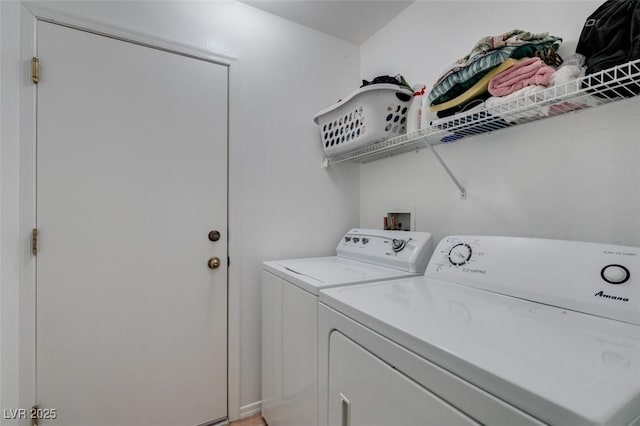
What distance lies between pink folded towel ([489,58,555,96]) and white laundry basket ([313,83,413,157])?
0.53m

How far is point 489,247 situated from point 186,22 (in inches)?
78.2

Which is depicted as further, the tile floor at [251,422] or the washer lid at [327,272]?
the tile floor at [251,422]

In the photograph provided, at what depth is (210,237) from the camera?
170cm

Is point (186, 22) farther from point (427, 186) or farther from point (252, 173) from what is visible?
point (427, 186)

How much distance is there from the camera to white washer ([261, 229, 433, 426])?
3.92 ft

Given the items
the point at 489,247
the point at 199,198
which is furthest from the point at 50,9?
the point at 489,247

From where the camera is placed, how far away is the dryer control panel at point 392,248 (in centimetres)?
144

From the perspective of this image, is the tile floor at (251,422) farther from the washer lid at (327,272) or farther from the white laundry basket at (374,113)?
the white laundry basket at (374,113)

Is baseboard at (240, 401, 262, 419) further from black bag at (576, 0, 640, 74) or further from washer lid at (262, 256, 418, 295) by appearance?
black bag at (576, 0, 640, 74)

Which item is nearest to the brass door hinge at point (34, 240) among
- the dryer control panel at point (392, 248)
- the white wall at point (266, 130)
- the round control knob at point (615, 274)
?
the white wall at point (266, 130)

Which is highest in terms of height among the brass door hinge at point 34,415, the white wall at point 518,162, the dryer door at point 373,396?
the white wall at point 518,162

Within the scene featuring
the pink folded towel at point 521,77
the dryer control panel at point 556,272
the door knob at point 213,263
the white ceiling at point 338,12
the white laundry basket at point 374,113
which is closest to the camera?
the dryer control panel at point 556,272

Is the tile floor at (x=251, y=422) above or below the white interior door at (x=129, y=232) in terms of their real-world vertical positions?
below

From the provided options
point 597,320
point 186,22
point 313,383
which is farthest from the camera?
point 186,22
